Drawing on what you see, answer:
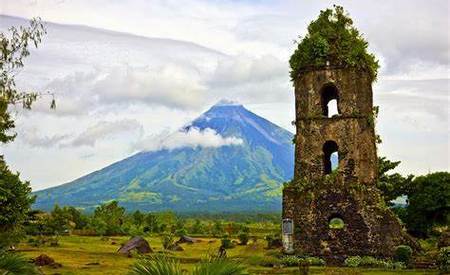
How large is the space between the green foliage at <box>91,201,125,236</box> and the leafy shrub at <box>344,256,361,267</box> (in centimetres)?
3411

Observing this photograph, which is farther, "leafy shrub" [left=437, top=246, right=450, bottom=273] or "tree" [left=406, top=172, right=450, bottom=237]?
"tree" [left=406, top=172, right=450, bottom=237]

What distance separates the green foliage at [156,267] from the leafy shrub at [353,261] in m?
19.2

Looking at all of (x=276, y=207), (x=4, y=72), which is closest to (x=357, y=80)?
(x=4, y=72)

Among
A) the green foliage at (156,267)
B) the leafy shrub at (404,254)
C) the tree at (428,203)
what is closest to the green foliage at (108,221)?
the tree at (428,203)

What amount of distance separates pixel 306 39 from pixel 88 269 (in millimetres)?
14290

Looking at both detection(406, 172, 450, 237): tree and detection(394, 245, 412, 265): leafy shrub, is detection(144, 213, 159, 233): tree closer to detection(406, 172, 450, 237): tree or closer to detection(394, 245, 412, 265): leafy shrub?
detection(406, 172, 450, 237): tree

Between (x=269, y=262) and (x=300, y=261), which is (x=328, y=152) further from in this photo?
(x=269, y=262)

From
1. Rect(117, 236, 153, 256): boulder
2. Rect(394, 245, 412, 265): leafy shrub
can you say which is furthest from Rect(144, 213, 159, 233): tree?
Rect(394, 245, 412, 265): leafy shrub

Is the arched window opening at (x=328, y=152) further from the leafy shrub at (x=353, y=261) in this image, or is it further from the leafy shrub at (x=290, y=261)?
the leafy shrub at (x=290, y=261)

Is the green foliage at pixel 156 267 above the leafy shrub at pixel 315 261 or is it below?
above

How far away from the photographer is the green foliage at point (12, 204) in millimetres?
23477

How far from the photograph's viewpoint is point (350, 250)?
80.4ft

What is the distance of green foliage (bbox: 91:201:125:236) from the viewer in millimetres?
54875

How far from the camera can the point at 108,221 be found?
58.4 m
